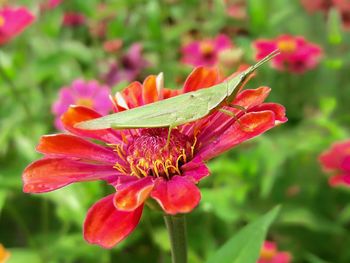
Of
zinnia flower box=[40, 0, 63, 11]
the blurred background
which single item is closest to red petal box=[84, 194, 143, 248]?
the blurred background

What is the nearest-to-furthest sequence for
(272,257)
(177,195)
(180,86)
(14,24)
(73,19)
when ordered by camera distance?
(177,195), (272,257), (14,24), (180,86), (73,19)

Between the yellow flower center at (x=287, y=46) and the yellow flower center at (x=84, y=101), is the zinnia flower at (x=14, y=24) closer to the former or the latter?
the yellow flower center at (x=84, y=101)

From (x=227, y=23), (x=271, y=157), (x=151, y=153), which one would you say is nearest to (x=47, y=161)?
(x=151, y=153)

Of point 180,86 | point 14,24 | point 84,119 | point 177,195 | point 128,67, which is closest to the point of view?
point 177,195

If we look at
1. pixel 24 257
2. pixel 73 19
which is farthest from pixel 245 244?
pixel 73 19

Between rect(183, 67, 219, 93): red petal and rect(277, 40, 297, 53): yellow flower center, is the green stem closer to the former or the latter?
rect(183, 67, 219, 93): red petal

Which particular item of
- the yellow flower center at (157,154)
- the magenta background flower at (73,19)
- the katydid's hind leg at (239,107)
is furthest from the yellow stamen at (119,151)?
the magenta background flower at (73,19)

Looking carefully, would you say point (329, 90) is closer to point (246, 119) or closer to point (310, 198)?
point (310, 198)

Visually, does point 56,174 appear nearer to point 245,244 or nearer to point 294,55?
point 245,244
